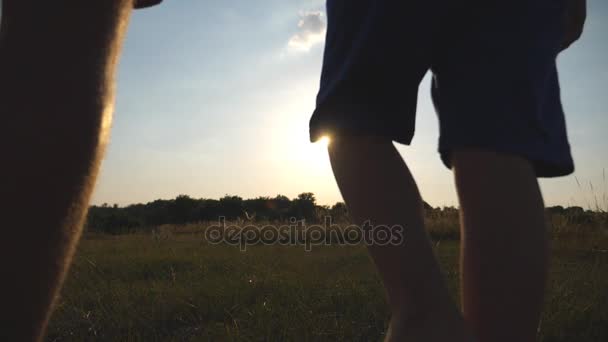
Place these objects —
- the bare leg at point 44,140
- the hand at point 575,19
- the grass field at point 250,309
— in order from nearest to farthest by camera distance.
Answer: the bare leg at point 44,140, the hand at point 575,19, the grass field at point 250,309

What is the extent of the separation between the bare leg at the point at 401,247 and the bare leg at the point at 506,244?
8 cm

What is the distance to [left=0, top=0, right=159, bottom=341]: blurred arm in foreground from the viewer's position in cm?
57

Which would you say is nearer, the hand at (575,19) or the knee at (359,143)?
the knee at (359,143)

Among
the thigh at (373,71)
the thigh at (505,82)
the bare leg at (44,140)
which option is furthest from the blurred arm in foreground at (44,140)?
the thigh at (505,82)

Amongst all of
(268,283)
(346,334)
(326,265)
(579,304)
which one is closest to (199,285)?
→ (268,283)

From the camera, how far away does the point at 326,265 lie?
3979 mm

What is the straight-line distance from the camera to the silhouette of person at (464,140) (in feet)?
2.91

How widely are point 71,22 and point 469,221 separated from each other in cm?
83

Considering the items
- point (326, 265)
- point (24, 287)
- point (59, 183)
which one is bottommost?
point (326, 265)

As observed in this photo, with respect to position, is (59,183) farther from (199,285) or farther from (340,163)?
(199,285)

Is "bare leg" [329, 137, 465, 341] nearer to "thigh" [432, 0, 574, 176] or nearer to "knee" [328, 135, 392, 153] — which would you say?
"knee" [328, 135, 392, 153]

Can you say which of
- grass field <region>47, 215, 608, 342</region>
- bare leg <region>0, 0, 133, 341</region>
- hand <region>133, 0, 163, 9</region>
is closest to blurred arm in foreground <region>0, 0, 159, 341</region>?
bare leg <region>0, 0, 133, 341</region>

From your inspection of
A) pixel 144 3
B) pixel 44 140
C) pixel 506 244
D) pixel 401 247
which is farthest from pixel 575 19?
pixel 44 140

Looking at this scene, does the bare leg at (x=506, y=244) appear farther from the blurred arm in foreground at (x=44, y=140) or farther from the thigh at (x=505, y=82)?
the blurred arm in foreground at (x=44, y=140)
